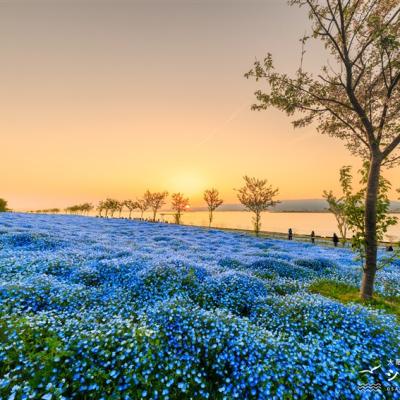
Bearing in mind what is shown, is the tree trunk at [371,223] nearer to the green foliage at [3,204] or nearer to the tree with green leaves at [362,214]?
the tree with green leaves at [362,214]

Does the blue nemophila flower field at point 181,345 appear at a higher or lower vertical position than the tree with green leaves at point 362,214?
lower

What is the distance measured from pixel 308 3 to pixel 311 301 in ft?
42.1

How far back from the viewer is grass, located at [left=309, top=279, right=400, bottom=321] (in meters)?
9.57

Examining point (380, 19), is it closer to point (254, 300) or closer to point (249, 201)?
point (254, 300)

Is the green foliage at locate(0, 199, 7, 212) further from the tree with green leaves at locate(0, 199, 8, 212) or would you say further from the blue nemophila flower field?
the blue nemophila flower field

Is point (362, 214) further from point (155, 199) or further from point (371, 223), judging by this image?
point (155, 199)

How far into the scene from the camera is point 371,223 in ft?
32.7

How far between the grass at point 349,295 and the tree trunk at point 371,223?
44 cm

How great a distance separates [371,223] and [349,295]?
3798 millimetres

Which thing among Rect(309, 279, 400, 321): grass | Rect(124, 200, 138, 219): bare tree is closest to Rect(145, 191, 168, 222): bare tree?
Rect(124, 200, 138, 219): bare tree

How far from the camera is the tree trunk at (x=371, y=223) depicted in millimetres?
9898

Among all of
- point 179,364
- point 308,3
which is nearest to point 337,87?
point 308,3

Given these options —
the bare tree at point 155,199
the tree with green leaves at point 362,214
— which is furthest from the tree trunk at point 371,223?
the bare tree at point 155,199

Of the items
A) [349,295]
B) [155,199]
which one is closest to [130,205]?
[155,199]
